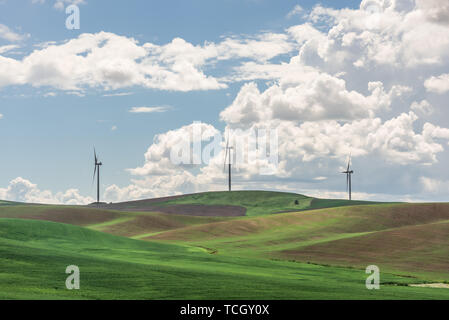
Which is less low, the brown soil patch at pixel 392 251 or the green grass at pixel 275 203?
the green grass at pixel 275 203

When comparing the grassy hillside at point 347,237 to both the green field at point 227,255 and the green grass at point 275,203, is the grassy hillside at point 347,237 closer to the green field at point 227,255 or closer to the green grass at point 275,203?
the green field at point 227,255

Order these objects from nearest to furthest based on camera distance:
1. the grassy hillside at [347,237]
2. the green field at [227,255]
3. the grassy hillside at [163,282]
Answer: the grassy hillside at [163,282] → the green field at [227,255] → the grassy hillside at [347,237]


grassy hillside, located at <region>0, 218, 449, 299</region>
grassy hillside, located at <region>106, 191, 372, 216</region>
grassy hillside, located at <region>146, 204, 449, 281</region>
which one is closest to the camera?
grassy hillside, located at <region>0, 218, 449, 299</region>

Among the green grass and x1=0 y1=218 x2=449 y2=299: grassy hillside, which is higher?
the green grass

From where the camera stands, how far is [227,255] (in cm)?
5766

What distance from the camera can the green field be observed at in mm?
27844

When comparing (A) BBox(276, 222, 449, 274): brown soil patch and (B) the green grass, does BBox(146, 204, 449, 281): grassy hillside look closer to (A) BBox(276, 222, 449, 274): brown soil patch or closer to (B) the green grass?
(A) BBox(276, 222, 449, 274): brown soil patch

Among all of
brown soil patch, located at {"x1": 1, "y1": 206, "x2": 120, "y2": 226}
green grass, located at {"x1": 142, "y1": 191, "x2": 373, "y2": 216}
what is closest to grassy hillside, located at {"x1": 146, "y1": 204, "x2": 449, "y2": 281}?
brown soil patch, located at {"x1": 1, "y1": 206, "x2": 120, "y2": 226}

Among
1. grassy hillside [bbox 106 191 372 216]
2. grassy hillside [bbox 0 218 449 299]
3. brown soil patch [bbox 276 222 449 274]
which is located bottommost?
brown soil patch [bbox 276 222 449 274]

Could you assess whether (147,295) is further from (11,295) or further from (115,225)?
(115,225)

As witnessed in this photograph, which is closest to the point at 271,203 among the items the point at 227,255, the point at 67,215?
the point at 67,215

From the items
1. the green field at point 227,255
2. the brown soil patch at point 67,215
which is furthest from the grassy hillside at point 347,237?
the brown soil patch at point 67,215

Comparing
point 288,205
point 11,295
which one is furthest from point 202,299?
point 288,205

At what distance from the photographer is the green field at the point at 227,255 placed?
27844mm
